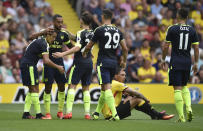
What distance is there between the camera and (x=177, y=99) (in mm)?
12289

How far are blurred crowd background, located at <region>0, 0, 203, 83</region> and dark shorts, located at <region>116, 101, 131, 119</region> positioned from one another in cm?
740

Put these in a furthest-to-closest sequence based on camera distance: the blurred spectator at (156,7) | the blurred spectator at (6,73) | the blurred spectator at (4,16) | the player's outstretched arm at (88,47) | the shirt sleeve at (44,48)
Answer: the blurred spectator at (156,7), the blurred spectator at (4,16), the blurred spectator at (6,73), the shirt sleeve at (44,48), the player's outstretched arm at (88,47)

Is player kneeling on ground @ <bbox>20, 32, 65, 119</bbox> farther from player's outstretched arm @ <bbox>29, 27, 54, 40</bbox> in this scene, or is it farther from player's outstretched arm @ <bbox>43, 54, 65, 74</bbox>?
player's outstretched arm @ <bbox>29, 27, 54, 40</bbox>

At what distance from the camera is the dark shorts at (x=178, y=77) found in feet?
40.7

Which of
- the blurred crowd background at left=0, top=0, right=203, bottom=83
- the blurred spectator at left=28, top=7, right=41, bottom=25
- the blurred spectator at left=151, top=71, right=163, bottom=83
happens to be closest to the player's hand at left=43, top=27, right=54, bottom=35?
the blurred crowd background at left=0, top=0, right=203, bottom=83

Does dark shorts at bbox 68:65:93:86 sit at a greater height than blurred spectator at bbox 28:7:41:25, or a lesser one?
lesser

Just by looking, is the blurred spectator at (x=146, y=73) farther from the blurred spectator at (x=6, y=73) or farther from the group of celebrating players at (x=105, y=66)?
the group of celebrating players at (x=105, y=66)

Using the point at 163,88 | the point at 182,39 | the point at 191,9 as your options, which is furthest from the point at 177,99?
the point at 191,9

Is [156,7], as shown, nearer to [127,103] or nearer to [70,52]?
[127,103]

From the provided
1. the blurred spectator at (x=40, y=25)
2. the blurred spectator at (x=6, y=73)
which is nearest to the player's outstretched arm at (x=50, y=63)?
the blurred spectator at (x=6, y=73)

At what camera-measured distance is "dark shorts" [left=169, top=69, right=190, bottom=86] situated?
12398 millimetres

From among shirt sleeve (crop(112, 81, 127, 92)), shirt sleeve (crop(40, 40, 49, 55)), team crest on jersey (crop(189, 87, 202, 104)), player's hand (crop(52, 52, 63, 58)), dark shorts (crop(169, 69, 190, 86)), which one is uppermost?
shirt sleeve (crop(40, 40, 49, 55))

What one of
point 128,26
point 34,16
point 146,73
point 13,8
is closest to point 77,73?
point 146,73

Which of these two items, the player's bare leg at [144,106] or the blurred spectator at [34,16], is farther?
the blurred spectator at [34,16]
